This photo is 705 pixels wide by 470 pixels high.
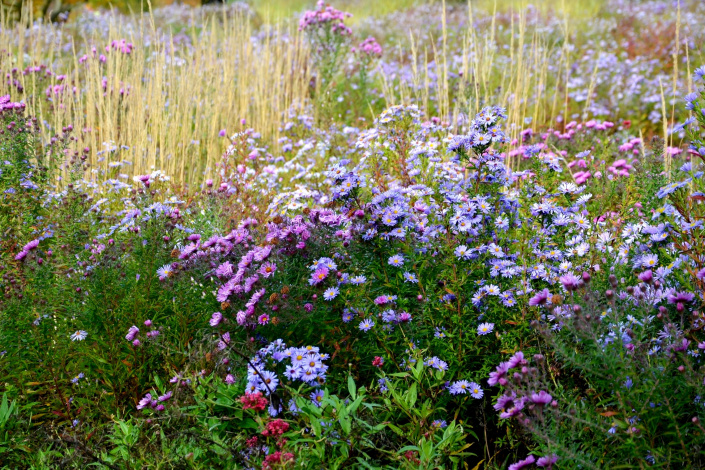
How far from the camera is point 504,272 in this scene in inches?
81.1

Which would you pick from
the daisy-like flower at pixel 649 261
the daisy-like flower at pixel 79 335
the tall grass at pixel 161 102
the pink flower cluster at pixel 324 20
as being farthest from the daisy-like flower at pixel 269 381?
the pink flower cluster at pixel 324 20

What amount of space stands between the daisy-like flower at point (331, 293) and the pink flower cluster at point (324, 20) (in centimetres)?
437

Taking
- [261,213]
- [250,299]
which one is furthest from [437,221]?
[261,213]

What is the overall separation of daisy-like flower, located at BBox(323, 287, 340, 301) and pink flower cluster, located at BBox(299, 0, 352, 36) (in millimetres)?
4373

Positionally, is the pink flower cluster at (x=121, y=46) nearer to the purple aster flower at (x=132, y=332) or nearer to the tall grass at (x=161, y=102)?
the tall grass at (x=161, y=102)

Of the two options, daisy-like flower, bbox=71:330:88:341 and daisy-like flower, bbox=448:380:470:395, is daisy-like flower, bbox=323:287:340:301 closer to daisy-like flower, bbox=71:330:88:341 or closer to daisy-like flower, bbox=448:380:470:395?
daisy-like flower, bbox=448:380:470:395

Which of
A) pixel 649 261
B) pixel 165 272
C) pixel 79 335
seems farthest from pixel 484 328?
pixel 79 335

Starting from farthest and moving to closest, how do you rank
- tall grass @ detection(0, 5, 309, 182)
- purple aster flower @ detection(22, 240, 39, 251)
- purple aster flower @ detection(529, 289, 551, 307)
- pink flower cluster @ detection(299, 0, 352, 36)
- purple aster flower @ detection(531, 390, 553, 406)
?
1. pink flower cluster @ detection(299, 0, 352, 36)
2. tall grass @ detection(0, 5, 309, 182)
3. purple aster flower @ detection(22, 240, 39, 251)
4. purple aster flower @ detection(529, 289, 551, 307)
5. purple aster flower @ detection(531, 390, 553, 406)

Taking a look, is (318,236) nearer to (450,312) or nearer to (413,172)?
(450,312)

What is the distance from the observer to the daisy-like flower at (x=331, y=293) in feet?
6.63

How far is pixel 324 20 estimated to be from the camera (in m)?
5.86

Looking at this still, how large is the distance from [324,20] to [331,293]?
4478 millimetres

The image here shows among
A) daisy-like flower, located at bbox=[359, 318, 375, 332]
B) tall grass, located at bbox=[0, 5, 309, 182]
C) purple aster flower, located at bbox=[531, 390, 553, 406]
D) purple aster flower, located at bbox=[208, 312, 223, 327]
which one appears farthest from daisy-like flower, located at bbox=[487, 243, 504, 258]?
tall grass, located at bbox=[0, 5, 309, 182]

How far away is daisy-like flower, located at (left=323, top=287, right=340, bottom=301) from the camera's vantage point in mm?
2021
